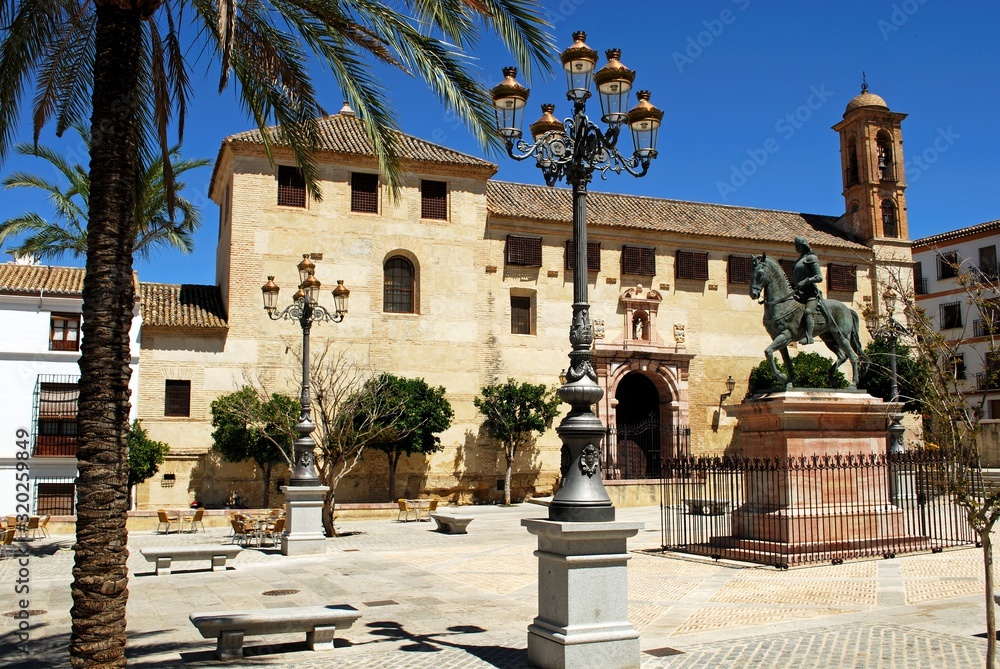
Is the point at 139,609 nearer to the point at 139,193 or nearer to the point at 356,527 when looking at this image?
the point at 139,193

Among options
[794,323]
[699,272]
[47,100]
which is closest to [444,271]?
[699,272]

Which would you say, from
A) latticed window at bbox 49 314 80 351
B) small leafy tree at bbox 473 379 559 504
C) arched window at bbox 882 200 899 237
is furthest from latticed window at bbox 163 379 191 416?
arched window at bbox 882 200 899 237

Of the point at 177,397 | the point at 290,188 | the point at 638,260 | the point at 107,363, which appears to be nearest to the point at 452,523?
the point at 177,397

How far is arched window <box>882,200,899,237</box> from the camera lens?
40156 millimetres

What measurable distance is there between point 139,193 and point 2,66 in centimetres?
190

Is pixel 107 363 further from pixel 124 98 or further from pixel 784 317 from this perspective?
pixel 784 317

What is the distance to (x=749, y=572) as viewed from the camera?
1213 cm

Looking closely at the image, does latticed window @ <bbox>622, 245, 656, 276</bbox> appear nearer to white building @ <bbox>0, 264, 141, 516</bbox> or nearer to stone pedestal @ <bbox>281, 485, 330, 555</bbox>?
white building @ <bbox>0, 264, 141, 516</bbox>

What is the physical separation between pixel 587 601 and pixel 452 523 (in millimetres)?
13920

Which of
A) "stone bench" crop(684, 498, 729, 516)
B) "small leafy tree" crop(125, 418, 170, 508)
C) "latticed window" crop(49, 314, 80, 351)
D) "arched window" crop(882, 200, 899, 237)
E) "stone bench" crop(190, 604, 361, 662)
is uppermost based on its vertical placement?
"arched window" crop(882, 200, 899, 237)

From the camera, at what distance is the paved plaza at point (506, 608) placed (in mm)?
7531

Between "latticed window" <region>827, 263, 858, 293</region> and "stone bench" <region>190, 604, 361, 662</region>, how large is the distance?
34.6 meters

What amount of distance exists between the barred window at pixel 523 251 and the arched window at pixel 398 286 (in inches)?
151

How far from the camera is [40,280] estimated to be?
2773 cm
